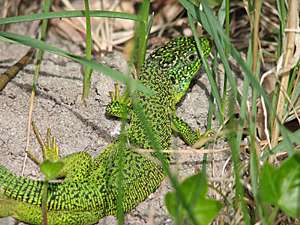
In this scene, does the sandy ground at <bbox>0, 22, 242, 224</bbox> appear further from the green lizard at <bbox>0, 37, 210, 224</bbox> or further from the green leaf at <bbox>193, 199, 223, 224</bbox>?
the green leaf at <bbox>193, 199, 223, 224</bbox>

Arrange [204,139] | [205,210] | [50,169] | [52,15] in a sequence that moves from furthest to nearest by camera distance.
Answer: [52,15] → [204,139] → [50,169] → [205,210]

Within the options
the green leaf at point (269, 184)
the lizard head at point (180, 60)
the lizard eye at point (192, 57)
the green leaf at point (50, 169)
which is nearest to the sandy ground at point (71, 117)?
the lizard head at point (180, 60)

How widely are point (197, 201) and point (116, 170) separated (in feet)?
4.53

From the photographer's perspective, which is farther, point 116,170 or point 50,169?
point 116,170

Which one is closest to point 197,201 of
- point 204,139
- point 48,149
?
point 204,139

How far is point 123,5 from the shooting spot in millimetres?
5086

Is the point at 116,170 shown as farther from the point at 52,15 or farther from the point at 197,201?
the point at 52,15

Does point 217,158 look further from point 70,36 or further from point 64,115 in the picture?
point 70,36

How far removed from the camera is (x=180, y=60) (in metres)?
3.61

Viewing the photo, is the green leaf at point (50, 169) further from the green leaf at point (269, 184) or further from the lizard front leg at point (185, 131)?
the lizard front leg at point (185, 131)

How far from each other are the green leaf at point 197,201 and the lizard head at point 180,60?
203 centimetres

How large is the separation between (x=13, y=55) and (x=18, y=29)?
0.88m

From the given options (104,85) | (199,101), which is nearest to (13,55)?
(104,85)

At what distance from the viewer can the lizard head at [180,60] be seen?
3609 mm
